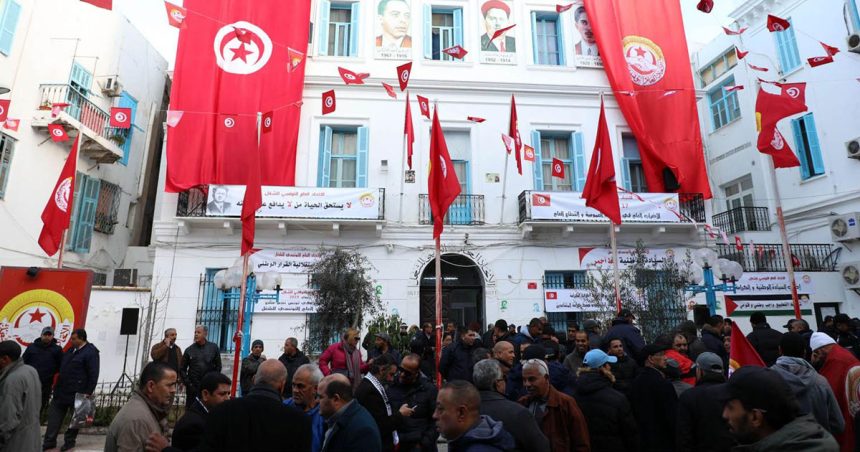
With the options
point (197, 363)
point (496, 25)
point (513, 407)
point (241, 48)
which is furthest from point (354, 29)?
point (513, 407)

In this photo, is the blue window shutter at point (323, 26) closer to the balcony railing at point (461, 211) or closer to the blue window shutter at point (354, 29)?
the blue window shutter at point (354, 29)

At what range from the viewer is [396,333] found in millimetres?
11438

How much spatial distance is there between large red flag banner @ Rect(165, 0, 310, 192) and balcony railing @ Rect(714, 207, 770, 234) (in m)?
15.4

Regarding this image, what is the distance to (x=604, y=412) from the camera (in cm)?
396

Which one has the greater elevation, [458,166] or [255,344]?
[458,166]

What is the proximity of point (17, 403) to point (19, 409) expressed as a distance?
0.06 metres

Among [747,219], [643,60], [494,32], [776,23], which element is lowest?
[747,219]

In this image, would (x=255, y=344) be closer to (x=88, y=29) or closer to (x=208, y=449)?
(x=208, y=449)

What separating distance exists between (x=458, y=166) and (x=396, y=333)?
5742mm

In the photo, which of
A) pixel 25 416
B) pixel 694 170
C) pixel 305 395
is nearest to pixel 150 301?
pixel 25 416

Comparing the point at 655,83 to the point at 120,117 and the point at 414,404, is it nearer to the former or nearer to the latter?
the point at 414,404

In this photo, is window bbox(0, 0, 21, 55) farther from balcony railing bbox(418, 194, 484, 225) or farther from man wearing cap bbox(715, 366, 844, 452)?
man wearing cap bbox(715, 366, 844, 452)

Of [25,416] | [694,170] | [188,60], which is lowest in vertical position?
[25,416]

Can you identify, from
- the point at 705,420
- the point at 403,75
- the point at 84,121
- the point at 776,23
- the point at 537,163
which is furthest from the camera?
the point at 537,163
